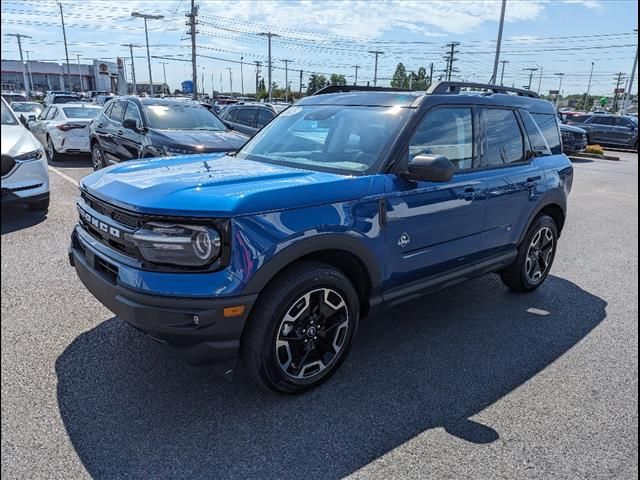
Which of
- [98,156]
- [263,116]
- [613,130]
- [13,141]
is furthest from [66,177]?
[613,130]

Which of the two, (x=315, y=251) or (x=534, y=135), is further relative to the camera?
(x=534, y=135)

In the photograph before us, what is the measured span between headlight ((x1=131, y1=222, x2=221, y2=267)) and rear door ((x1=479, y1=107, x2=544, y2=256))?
7.98 feet

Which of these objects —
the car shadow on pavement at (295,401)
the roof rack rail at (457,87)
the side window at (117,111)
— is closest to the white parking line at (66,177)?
the side window at (117,111)

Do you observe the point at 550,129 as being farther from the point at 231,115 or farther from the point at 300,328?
the point at 231,115

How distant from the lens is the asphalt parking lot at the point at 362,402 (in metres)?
2.46

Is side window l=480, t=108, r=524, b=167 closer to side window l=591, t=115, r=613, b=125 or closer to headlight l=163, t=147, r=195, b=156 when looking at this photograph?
headlight l=163, t=147, r=195, b=156

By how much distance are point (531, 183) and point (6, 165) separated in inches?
179

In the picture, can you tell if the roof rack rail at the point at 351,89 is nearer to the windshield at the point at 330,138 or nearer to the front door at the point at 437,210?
the windshield at the point at 330,138

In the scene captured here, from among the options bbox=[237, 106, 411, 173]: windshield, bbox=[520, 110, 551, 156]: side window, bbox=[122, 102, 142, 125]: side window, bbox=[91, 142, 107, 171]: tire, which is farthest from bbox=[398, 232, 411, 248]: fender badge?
bbox=[91, 142, 107, 171]: tire

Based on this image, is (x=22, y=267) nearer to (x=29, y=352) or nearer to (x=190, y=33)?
(x=29, y=352)

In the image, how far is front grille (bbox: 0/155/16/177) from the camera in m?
0.64

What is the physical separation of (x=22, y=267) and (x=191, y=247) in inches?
118

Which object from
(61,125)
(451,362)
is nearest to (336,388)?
(451,362)

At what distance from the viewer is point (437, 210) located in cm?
357
